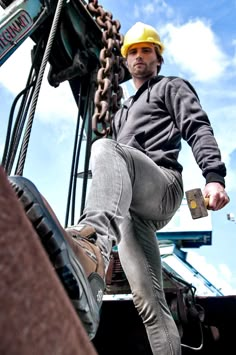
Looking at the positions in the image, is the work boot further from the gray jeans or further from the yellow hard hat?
the yellow hard hat

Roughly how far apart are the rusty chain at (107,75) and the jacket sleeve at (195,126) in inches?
11.2

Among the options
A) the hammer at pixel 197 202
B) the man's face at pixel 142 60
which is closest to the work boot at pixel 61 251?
the hammer at pixel 197 202

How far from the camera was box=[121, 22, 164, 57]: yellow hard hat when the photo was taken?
183 centimetres

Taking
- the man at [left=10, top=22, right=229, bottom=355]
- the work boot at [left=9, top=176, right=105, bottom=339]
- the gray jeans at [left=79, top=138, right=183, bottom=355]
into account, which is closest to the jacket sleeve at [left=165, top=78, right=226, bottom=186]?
the man at [left=10, top=22, right=229, bottom=355]

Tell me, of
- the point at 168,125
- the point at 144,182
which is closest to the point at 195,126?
the point at 168,125

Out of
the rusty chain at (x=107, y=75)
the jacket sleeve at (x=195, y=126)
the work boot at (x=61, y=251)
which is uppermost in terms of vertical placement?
the rusty chain at (x=107, y=75)

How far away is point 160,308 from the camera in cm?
154

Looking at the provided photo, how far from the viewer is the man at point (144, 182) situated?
3.00 feet

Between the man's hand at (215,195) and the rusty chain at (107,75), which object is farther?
the rusty chain at (107,75)

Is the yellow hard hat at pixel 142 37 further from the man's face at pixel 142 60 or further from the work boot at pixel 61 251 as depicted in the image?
the work boot at pixel 61 251

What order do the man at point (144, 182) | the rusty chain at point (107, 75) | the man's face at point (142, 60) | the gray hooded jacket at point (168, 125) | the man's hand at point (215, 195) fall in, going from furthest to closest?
the man's face at point (142, 60)
the rusty chain at point (107, 75)
the gray hooded jacket at point (168, 125)
the man's hand at point (215, 195)
the man at point (144, 182)

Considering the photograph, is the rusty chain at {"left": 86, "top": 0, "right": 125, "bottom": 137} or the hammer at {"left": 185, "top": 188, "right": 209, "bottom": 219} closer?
the hammer at {"left": 185, "top": 188, "right": 209, "bottom": 219}

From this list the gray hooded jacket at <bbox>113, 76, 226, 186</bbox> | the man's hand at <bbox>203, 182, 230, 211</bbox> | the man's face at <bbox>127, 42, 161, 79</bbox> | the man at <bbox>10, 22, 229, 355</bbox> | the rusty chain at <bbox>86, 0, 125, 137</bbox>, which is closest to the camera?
the man at <bbox>10, 22, 229, 355</bbox>

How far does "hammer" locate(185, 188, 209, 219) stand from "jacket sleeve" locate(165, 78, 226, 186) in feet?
0.17
